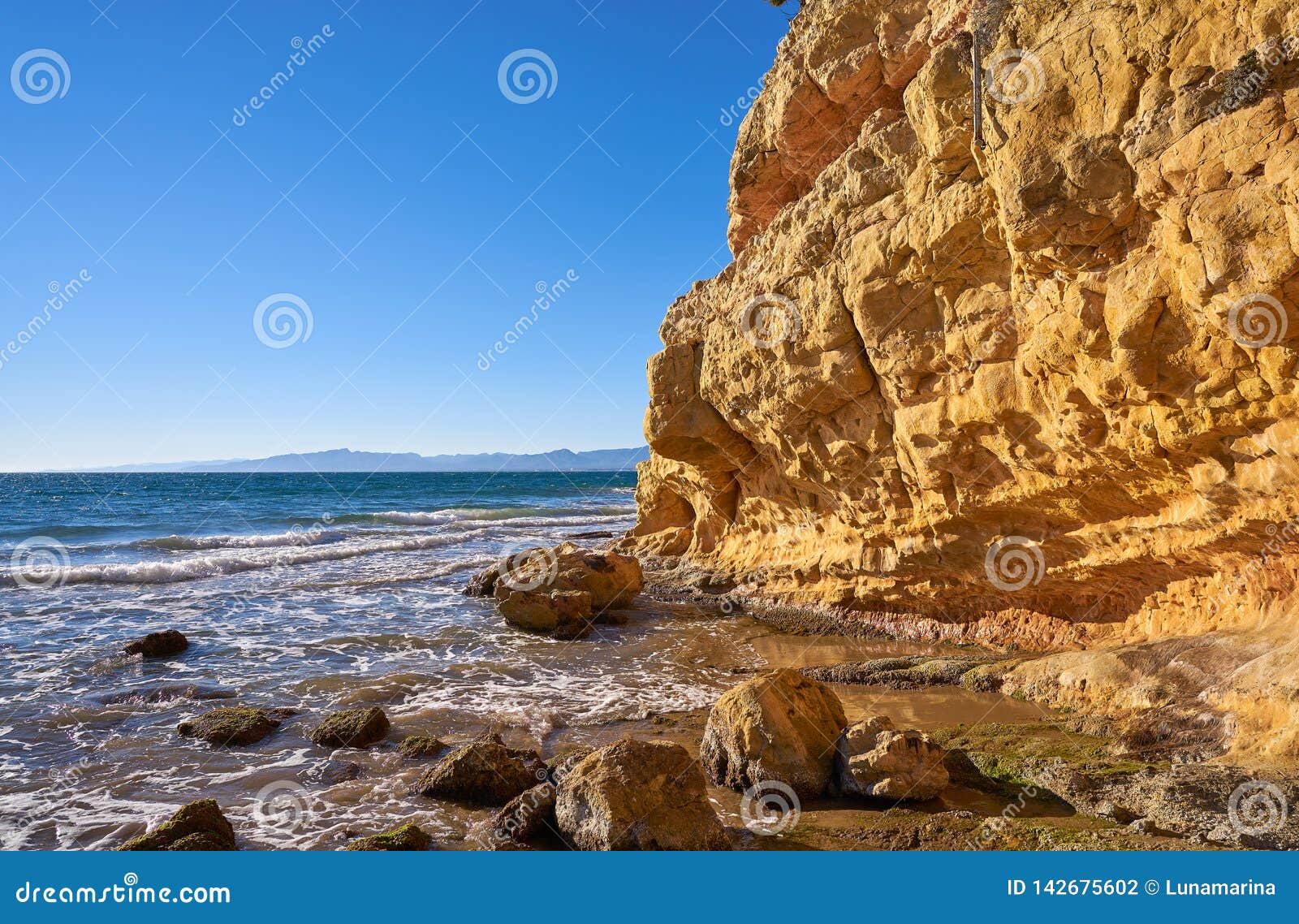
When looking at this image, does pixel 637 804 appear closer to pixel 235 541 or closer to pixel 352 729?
pixel 352 729

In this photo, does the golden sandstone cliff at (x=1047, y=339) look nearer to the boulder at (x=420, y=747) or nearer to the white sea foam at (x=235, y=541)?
the boulder at (x=420, y=747)

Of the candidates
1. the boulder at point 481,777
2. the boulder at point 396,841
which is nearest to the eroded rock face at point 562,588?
the boulder at point 481,777

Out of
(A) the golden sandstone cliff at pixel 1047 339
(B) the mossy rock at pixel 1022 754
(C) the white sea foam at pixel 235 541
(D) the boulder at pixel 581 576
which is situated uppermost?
(A) the golden sandstone cliff at pixel 1047 339

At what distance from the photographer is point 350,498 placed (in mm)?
62094

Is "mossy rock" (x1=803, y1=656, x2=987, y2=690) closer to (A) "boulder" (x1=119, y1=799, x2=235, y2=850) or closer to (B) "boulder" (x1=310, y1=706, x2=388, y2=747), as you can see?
(B) "boulder" (x1=310, y1=706, x2=388, y2=747)

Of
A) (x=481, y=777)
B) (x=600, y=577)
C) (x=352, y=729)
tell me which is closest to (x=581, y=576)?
(x=600, y=577)

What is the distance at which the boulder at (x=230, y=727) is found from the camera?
8789mm

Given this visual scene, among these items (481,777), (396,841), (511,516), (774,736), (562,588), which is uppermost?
(511,516)

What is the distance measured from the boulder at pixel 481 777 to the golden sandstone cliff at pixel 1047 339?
21.7 ft

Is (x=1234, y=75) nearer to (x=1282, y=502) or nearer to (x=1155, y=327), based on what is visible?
(x=1155, y=327)

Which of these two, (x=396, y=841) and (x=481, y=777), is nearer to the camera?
(x=396, y=841)

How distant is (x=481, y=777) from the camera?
7.13m

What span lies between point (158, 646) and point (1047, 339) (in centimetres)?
1498

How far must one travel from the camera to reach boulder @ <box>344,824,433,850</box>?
6035 millimetres
